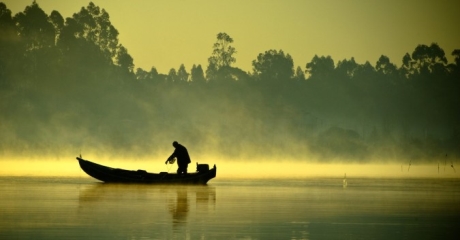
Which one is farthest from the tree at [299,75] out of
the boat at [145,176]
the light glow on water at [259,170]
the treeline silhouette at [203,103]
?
the boat at [145,176]

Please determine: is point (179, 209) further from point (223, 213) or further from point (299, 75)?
point (299, 75)

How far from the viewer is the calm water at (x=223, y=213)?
2814cm

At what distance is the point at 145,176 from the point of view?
5109cm

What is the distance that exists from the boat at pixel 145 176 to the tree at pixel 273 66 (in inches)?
5462

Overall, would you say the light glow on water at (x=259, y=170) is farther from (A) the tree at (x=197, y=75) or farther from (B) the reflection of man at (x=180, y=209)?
(A) the tree at (x=197, y=75)

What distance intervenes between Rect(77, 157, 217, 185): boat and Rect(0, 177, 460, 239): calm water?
75.4 inches

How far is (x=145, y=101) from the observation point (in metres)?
177

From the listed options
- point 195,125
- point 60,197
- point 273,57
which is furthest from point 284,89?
point 60,197

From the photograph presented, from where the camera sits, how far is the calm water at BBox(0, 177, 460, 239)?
92.3ft

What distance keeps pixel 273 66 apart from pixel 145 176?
144833 millimetres

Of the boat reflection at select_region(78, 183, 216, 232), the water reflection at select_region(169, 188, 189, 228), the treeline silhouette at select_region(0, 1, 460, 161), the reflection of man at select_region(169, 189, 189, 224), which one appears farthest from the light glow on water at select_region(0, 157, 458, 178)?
the treeline silhouette at select_region(0, 1, 460, 161)

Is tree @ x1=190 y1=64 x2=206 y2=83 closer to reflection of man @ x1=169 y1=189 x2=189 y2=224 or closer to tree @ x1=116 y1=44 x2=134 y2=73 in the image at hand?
tree @ x1=116 y1=44 x2=134 y2=73

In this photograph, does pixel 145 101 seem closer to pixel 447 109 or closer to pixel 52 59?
pixel 52 59

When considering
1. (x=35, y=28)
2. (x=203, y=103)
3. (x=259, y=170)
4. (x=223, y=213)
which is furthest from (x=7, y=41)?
(x=223, y=213)
